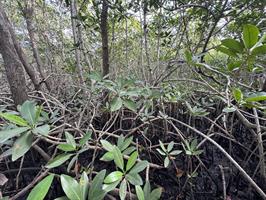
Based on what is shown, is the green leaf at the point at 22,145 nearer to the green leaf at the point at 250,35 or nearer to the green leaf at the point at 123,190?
the green leaf at the point at 123,190

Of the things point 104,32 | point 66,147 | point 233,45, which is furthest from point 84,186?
point 104,32

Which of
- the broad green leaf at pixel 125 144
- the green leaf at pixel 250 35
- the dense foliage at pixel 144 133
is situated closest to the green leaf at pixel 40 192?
the dense foliage at pixel 144 133

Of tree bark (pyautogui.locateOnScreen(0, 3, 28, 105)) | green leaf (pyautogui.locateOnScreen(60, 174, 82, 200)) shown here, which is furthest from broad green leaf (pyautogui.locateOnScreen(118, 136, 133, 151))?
tree bark (pyautogui.locateOnScreen(0, 3, 28, 105))

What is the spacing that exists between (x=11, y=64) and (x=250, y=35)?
86 centimetres

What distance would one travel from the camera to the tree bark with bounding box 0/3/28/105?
0.93m

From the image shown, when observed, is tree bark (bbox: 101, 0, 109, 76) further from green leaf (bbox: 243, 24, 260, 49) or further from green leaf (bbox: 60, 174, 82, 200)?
green leaf (bbox: 60, 174, 82, 200)

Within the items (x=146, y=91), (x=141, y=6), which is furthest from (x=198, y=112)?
(x=141, y=6)

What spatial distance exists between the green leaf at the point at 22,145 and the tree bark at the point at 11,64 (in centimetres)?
47

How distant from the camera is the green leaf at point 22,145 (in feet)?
1.77

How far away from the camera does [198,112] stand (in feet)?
3.43

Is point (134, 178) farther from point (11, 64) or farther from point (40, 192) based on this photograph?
point (11, 64)

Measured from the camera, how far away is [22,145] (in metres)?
0.55

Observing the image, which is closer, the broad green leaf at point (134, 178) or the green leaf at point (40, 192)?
the green leaf at point (40, 192)

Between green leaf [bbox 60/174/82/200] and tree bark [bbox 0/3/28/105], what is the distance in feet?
1.96
